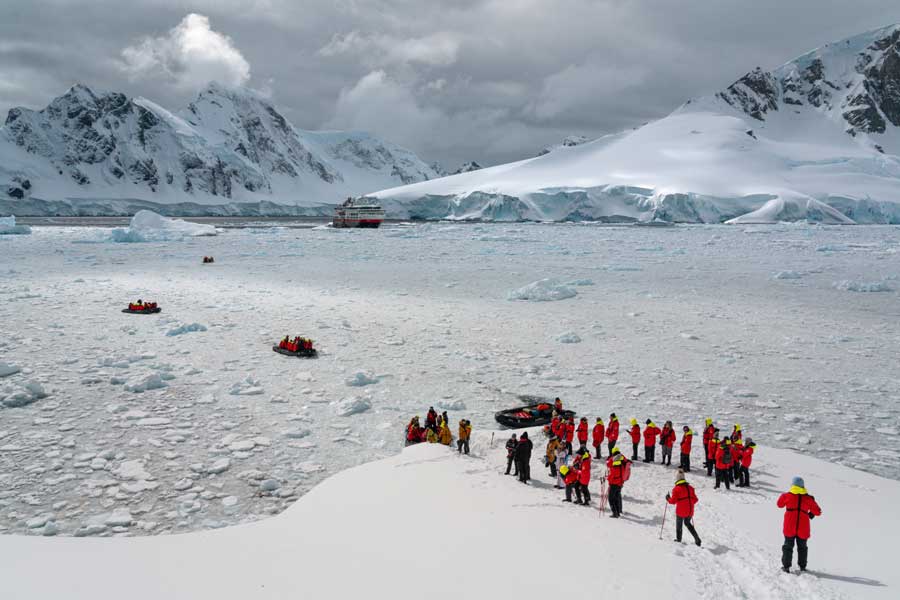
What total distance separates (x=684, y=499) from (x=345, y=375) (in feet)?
30.0

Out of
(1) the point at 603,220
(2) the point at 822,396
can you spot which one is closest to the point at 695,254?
(2) the point at 822,396

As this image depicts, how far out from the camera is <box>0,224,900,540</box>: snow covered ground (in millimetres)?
8695

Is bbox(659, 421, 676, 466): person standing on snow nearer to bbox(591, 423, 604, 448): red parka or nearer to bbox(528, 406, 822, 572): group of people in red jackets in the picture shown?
bbox(528, 406, 822, 572): group of people in red jackets

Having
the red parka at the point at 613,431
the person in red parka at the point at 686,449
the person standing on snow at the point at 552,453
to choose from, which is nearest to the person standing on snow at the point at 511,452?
the person standing on snow at the point at 552,453

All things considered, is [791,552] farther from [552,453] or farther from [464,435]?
[464,435]

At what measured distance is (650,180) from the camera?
12212 centimetres

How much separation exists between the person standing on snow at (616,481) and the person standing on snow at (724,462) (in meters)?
1.72

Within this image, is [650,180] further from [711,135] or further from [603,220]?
[711,135]

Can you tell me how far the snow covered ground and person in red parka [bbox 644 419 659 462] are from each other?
181 cm

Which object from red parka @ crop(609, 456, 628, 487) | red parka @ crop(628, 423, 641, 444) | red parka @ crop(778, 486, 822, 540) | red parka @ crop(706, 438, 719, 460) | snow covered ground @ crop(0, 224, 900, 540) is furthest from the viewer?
red parka @ crop(628, 423, 641, 444)

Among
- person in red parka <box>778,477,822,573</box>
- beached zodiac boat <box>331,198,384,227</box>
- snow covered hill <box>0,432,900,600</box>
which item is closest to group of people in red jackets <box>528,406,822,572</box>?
person in red parka <box>778,477,822,573</box>

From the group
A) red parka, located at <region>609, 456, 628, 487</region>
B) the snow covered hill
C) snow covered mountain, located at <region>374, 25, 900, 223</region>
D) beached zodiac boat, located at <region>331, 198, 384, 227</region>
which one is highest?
snow covered mountain, located at <region>374, 25, 900, 223</region>

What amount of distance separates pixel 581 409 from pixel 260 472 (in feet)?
21.3

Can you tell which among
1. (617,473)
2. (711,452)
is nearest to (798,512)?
(617,473)
